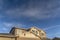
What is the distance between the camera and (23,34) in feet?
189

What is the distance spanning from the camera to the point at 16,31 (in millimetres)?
58375

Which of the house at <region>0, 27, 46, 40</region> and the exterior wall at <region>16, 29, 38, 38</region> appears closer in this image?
the house at <region>0, 27, 46, 40</region>

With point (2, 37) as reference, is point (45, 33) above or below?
above

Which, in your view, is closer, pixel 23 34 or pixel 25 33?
pixel 23 34

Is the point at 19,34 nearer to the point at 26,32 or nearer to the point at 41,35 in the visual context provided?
the point at 26,32

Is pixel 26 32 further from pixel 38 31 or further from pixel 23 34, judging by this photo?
pixel 38 31

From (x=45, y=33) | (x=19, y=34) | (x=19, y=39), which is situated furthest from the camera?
(x=45, y=33)

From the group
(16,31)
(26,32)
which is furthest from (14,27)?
(26,32)

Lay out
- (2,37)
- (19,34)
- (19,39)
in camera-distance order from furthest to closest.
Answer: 1. (19,34)
2. (19,39)
3. (2,37)

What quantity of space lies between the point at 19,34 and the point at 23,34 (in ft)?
6.09

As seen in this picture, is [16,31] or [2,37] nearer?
[2,37]

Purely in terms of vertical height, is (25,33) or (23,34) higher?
(25,33)

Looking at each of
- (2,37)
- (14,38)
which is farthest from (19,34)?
(2,37)

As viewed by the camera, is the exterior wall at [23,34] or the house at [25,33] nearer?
the house at [25,33]
